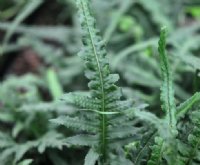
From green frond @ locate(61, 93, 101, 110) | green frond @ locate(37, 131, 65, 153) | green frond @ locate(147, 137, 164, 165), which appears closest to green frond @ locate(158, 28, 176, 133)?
green frond @ locate(147, 137, 164, 165)

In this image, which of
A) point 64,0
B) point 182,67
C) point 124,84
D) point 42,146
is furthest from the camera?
point 64,0

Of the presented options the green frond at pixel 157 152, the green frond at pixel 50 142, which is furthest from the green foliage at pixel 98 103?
the green frond at pixel 50 142

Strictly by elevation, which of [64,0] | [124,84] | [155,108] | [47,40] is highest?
[64,0]

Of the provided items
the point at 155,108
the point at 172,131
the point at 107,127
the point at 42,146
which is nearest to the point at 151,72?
the point at 155,108

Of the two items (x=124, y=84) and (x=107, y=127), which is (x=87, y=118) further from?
(x=124, y=84)

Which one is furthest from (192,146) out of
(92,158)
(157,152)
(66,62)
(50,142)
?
(66,62)

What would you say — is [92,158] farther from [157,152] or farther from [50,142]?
[50,142]
